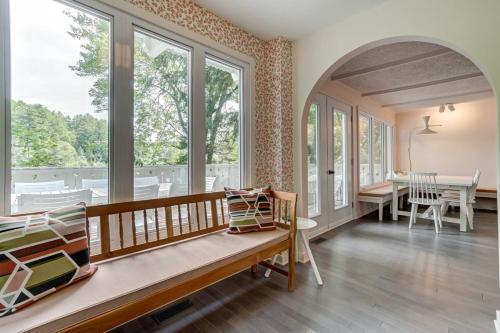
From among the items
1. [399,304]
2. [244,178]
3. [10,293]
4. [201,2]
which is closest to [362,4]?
[201,2]

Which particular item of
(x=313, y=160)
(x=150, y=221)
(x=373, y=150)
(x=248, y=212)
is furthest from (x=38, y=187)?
(x=373, y=150)

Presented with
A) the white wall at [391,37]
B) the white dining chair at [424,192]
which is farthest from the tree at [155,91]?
the white dining chair at [424,192]

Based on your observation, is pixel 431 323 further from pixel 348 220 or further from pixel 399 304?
pixel 348 220

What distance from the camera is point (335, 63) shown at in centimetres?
251

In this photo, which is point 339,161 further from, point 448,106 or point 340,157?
point 448,106

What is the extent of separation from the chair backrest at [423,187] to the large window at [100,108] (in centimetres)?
345

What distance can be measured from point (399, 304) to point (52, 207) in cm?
256

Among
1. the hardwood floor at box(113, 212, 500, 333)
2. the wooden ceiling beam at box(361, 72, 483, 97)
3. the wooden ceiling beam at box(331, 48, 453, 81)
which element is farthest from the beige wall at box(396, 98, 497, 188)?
the wooden ceiling beam at box(331, 48, 453, 81)

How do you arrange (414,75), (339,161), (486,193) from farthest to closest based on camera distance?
(486,193), (339,161), (414,75)

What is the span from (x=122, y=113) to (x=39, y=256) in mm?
1068

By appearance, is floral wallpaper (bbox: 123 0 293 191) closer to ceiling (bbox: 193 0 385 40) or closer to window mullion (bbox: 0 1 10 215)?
ceiling (bbox: 193 0 385 40)

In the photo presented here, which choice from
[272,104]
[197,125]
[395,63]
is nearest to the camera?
[197,125]

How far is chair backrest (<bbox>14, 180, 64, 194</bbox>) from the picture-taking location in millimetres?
1477

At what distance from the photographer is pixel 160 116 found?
2086mm
